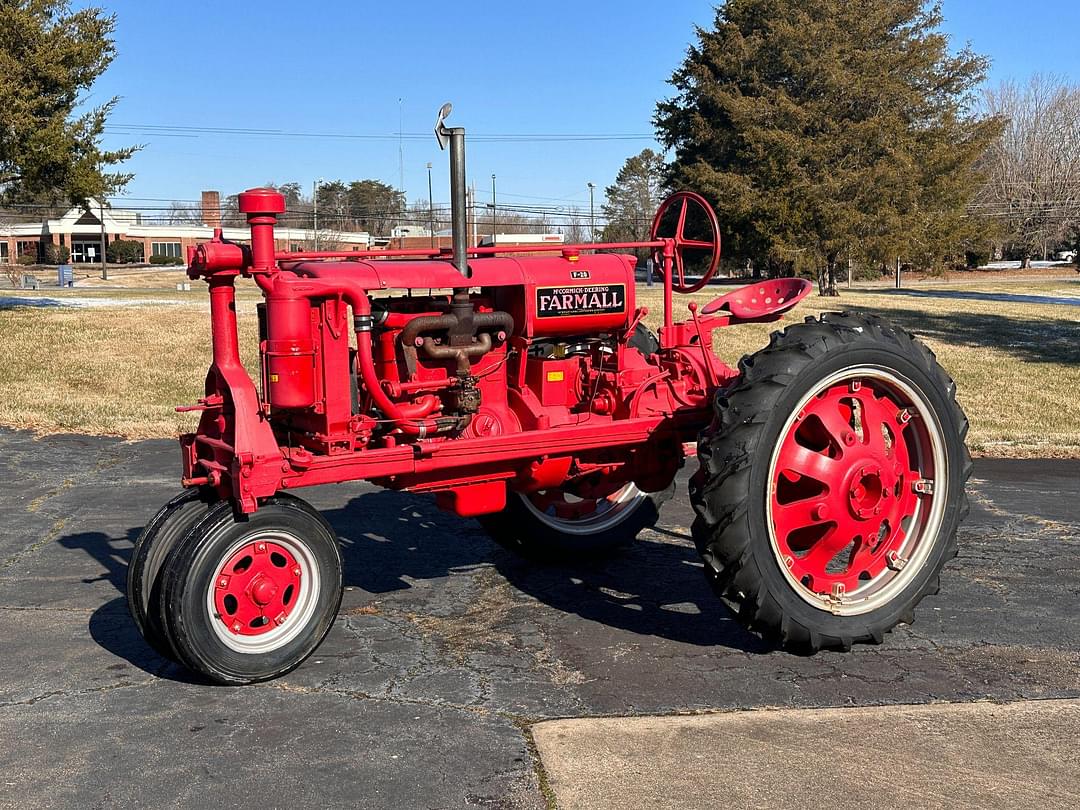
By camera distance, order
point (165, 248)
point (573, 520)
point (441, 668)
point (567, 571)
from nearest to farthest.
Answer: point (441, 668)
point (567, 571)
point (573, 520)
point (165, 248)

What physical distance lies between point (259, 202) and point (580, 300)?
1.63m

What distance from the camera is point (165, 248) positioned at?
7981cm

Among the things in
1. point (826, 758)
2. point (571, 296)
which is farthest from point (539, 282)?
point (826, 758)

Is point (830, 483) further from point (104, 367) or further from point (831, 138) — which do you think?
point (831, 138)

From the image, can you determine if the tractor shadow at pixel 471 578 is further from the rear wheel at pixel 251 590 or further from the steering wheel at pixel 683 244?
the steering wheel at pixel 683 244

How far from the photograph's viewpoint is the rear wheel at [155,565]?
448cm

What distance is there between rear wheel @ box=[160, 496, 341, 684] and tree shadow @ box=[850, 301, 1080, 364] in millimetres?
14629

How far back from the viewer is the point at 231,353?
15.6ft

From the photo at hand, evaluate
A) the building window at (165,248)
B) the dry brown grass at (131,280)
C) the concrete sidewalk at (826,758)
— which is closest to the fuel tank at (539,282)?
the concrete sidewalk at (826,758)

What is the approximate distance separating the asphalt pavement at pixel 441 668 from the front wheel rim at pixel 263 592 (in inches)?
8.6

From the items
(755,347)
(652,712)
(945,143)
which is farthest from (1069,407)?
(945,143)

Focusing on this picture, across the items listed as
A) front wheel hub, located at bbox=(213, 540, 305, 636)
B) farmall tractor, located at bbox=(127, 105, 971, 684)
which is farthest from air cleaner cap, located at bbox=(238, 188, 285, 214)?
front wheel hub, located at bbox=(213, 540, 305, 636)

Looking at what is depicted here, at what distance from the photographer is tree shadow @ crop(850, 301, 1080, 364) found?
18.2 metres

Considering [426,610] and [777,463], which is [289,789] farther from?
[777,463]
